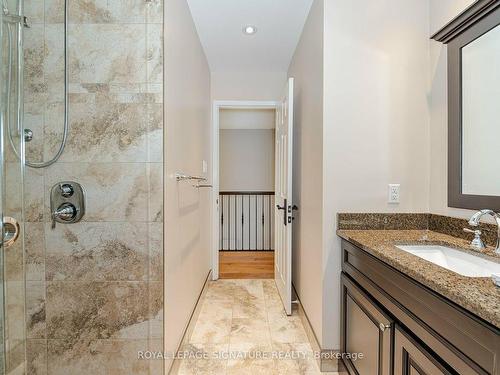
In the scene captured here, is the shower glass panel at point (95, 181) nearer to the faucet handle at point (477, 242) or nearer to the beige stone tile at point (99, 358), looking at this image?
the beige stone tile at point (99, 358)

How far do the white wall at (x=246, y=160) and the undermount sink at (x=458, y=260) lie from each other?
3.85 m

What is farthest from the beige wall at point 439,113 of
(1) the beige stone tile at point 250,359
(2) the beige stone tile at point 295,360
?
(1) the beige stone tile at point 250,359

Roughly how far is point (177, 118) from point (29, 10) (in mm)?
896

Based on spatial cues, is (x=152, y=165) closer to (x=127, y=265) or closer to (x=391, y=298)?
(x=127, y=265)

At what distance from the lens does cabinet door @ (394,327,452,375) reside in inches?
35.1

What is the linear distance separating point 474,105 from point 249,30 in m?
1.81

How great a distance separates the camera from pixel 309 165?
2148 mm

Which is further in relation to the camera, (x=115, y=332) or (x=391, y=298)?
(x=115, y=332)

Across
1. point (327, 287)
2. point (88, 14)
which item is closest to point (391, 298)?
point (327, 287)

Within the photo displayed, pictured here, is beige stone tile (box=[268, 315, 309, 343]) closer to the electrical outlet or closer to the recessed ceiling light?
the electrical outlet

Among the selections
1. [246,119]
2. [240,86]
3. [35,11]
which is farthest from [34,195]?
[246,119]

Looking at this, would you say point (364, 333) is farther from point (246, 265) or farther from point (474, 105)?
point (246, 265)

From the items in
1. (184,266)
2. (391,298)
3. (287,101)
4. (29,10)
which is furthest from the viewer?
(287,101)

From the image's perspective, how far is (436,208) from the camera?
1.72 metres
